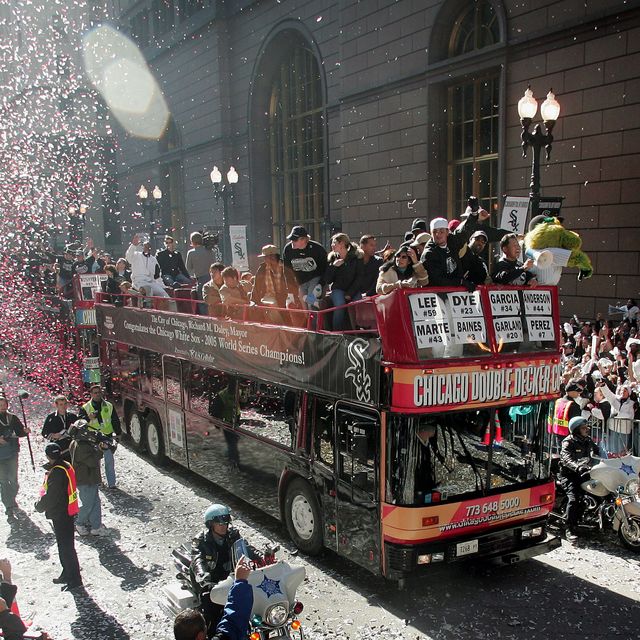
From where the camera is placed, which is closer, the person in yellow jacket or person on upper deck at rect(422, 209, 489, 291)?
person on upper deck at rect(422, 209, 489, 291)

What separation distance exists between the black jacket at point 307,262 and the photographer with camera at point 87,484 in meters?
4.12

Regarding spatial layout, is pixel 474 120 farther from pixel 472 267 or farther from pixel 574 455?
pixel 472 267

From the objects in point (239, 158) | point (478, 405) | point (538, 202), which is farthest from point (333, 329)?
point (239, 158)

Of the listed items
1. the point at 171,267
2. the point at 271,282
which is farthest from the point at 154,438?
the point at 271,282

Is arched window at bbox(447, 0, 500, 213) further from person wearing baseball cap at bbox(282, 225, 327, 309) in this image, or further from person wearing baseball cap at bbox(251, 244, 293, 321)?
person wearing baseball cap at bbox(251, 244, 293, 321)

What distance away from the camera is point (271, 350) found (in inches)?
368

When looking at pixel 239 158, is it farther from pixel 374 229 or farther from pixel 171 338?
pixel 171 338

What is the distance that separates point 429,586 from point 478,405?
8.09 feet

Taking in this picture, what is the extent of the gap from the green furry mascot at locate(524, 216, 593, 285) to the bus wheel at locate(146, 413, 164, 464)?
8.30 m

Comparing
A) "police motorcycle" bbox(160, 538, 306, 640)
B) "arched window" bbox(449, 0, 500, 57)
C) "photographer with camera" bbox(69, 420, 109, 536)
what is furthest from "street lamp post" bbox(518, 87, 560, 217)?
"police motorcycle" bbox(160, 538, 306, 640)

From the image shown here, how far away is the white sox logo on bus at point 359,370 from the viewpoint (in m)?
7.40

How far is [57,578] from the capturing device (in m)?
8.26

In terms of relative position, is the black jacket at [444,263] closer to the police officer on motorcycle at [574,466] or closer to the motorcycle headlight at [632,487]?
the police officer on motorcycle at [574,466]

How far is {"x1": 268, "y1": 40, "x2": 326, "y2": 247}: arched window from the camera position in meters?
29.8
